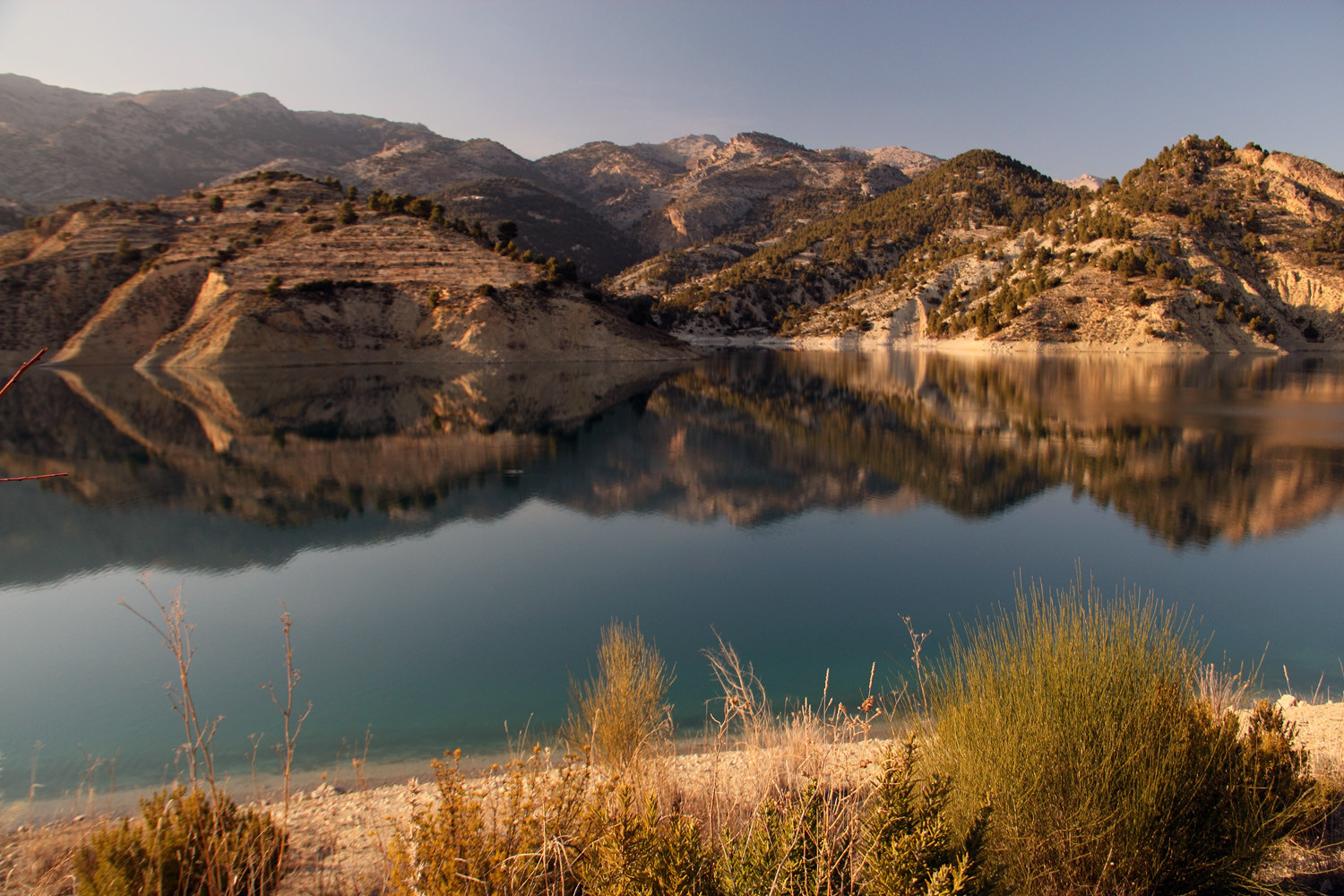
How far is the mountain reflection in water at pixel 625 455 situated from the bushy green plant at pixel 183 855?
1068 cm

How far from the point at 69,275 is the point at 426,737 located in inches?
2794

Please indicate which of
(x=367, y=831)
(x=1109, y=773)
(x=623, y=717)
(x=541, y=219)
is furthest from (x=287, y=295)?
(x=541, y=219)

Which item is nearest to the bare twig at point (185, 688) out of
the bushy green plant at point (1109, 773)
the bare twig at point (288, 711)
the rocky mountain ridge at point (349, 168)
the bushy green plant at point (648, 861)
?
the bare twig at point (288, 711)

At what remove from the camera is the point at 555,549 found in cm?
1416

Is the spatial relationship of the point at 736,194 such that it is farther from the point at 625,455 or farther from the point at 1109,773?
the point at 1109,773

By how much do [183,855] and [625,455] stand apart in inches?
773

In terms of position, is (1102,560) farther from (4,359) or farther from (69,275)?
(69,275)

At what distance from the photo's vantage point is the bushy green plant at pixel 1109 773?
12.1 feet

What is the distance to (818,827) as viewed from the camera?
11.9 ft

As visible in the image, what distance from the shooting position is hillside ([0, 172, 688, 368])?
5278cm

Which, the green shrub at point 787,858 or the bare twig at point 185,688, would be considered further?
the green shrub at point 787,858

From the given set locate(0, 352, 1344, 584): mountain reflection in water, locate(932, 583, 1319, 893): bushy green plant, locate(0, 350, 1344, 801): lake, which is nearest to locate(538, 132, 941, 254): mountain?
locate(0, 352, 1344, 584): mountain reflection in water

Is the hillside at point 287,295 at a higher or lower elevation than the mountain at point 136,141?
lower

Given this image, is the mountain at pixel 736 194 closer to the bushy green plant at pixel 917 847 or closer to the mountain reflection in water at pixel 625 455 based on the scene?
the mountain reflection in water at pixel 625 455
